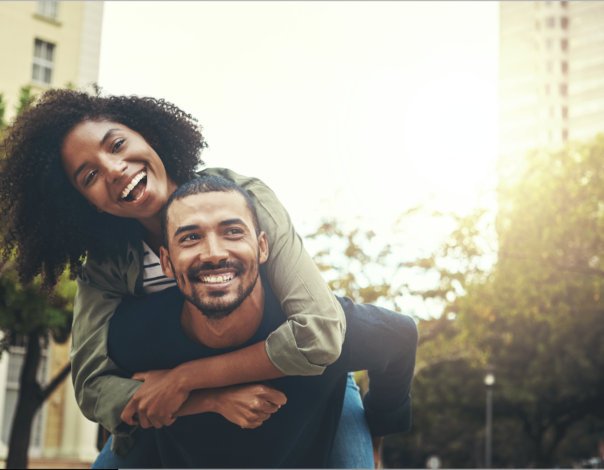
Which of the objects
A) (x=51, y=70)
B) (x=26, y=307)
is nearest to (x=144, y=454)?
(x=26, y=307)

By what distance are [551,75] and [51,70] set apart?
56301 mm

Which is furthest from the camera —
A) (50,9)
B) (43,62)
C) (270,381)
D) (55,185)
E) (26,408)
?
(50,9)

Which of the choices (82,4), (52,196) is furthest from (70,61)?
(52,196)

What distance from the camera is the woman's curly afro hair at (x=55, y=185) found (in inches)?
102

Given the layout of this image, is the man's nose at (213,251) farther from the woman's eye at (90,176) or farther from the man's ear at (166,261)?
the woman's eye at (90,176)

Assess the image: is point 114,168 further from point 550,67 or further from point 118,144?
point 550,67

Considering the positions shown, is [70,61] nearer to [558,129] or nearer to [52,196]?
[52,196]

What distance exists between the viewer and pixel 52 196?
261 centimetres

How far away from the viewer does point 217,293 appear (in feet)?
7.52

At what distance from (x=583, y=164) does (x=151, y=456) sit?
12.7m

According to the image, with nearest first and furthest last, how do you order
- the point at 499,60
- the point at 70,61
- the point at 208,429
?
1. the point at 208,429
2. the point at 70,61
3. the point at 499,60

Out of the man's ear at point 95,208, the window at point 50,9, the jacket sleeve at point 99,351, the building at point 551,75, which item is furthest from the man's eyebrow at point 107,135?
the building at point 551,75

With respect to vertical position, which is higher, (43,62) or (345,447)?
(43,62)

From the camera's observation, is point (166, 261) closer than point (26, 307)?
Yes
